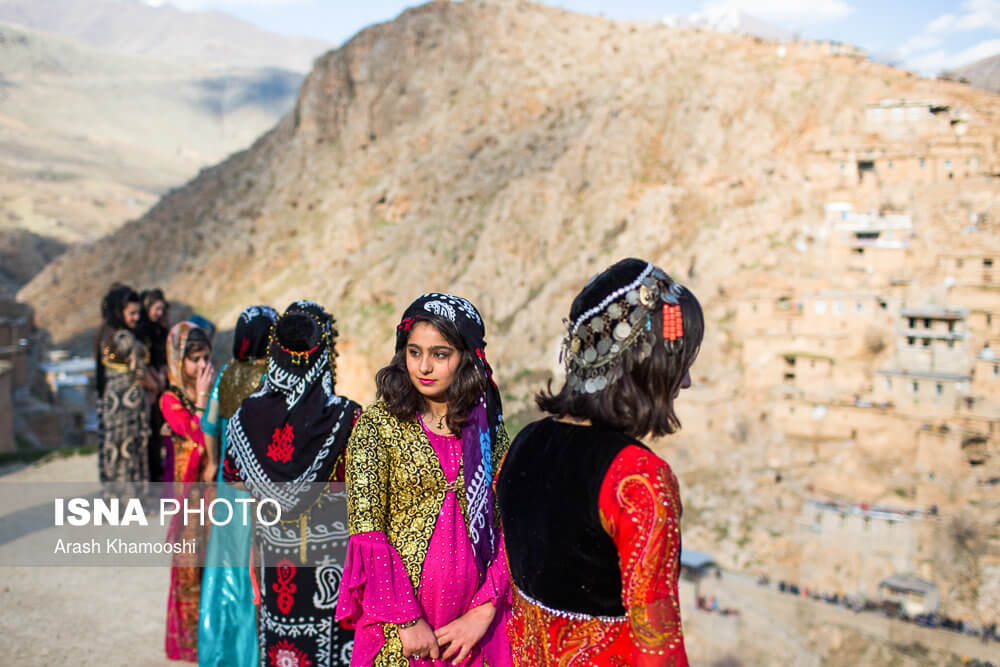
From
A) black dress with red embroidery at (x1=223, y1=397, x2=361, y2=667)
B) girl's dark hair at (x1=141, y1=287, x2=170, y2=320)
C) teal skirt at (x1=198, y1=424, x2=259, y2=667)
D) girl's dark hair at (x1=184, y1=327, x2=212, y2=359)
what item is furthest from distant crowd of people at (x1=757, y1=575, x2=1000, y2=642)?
black dress with red embroidery at (x1=223, y1=397, x2=361, y2=667)

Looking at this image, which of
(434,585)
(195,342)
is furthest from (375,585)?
(195,342)

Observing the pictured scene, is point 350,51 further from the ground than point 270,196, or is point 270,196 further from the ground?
point 350,51

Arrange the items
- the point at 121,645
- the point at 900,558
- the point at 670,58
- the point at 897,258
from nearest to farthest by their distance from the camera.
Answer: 1. the point at 121,645
2. the point at 900,558
3. the point at 897,258
4. the point at 670,58

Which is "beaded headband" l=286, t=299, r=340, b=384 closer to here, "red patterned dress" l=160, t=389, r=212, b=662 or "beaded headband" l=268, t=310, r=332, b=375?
"beaded headband" l=268, t=310, r=332, b=375

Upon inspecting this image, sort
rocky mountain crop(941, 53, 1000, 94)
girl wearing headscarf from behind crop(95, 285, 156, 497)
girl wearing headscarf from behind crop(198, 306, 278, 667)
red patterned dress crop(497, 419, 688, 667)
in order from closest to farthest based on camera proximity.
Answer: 1. red patterned dress crop(497, 419, 688, 667)
2. girl wearing headscarf from behind crop(198, 306, 278, 667)
3. girl wearing headscarf from behind crop(95, 285, 156, 497)
4. rocky mountain crop(941, 53, 1000, 94)

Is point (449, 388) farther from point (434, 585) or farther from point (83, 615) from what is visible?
point (83, 615)

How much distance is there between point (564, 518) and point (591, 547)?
0.08 metres

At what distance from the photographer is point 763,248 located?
2056cm

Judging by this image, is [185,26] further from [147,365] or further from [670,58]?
[147,365]

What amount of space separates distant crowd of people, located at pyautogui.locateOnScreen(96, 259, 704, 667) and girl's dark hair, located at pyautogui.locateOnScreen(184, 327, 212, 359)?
0.66 m

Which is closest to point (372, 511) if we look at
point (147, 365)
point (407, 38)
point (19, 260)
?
point (147, 365)

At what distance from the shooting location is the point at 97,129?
254 ft

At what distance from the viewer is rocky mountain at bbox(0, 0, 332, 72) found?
136 m

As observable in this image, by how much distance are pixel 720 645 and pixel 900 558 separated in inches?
212
